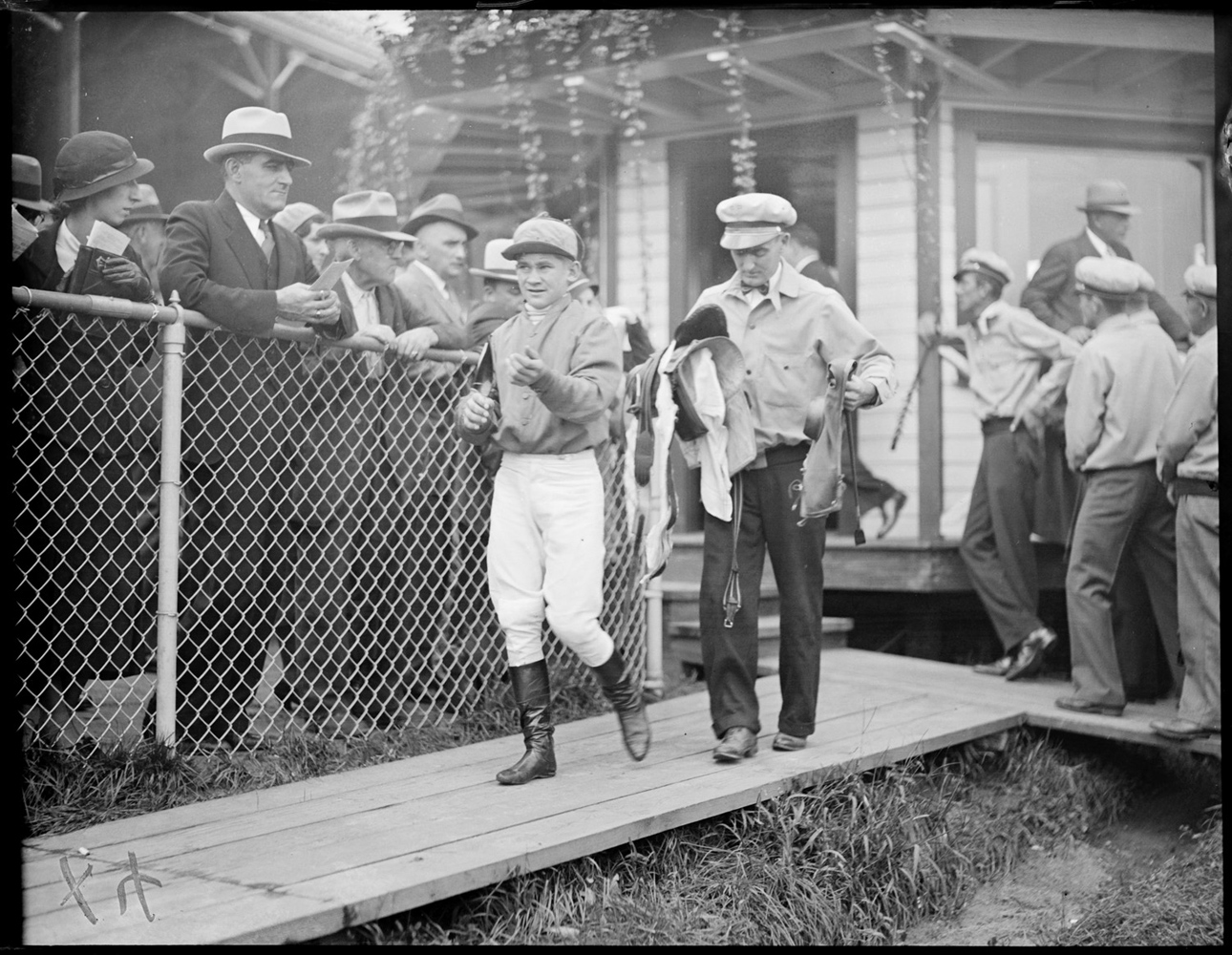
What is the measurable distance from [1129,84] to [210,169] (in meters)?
3.53

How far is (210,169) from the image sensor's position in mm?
4160

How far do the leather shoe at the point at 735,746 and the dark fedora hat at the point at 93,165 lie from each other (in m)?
2.61

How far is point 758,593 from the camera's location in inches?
172

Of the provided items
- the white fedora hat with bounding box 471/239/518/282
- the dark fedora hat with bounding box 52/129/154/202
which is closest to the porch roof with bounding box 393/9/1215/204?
the white fedora hat with bounding box 471/239/518/282

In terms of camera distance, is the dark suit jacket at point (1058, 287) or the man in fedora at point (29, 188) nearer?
the man in fedora at point (29, 188)

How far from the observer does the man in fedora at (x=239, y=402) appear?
396cm

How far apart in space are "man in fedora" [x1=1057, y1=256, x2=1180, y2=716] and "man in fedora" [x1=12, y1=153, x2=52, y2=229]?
3.92m

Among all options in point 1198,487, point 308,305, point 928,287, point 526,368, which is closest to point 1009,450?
point 928,287

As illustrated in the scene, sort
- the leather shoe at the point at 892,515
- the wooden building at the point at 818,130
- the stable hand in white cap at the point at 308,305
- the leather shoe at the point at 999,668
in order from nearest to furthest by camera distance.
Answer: the stable hand in white cap at the point at 308,305, the wooden building at the point at 818,130, the leather shoe at the point at 999,668, the leather shoe at the point at 892,515

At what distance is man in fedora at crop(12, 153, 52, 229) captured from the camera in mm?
3596

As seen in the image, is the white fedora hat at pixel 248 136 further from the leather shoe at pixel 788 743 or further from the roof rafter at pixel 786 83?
the leather shoe at pixel 788 743

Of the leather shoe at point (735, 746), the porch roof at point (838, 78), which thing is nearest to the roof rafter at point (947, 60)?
the porch roof at point (838, 78)

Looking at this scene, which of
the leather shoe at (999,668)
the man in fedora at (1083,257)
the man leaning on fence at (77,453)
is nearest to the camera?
the man leaning on fence at (77,453)

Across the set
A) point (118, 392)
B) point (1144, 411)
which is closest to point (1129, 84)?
point (1144, 411)
